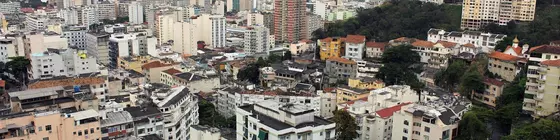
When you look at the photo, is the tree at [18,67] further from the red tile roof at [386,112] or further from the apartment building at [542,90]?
the apartment building at [542,90]

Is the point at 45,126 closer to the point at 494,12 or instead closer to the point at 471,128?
the point at 471,128

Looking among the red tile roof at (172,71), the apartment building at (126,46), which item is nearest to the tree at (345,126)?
the red tile roof at (172,71)

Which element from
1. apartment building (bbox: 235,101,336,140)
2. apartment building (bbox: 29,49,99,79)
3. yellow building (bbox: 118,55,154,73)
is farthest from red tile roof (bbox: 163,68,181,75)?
apartment building (bbox: 235,101,336,140)

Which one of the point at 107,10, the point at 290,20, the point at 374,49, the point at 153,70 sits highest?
the point at 107,10

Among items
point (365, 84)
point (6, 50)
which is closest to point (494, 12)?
point (365, 84)

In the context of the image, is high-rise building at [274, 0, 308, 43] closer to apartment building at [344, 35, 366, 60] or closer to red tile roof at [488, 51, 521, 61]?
apartment building at [344, 35, 366, 60]
